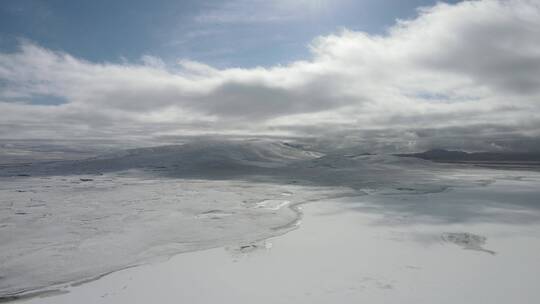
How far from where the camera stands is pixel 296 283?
4574 millimetres

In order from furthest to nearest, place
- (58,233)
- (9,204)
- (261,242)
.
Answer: (9,204), (58,233), (261,242)

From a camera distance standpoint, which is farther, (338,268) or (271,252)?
(271,252)

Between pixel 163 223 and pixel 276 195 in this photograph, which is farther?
pixel 276 195

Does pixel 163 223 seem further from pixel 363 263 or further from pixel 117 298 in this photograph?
pixel 363 263

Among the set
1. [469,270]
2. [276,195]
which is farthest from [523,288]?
[276,195]

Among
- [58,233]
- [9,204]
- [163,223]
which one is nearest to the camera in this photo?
[58,233]

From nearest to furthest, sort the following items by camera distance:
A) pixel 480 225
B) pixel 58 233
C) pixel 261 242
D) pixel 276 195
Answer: pixel 261 242 → pixel 58 233 → pixel 480 225 → pixel 276 195

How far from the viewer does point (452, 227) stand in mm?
7668

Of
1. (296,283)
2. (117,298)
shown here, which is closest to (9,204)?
(117,298)

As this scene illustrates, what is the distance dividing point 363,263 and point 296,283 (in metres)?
1.31

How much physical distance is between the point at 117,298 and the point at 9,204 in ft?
33.3

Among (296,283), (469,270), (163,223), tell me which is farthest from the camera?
(163,223)

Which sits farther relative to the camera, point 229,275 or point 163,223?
point 163,223

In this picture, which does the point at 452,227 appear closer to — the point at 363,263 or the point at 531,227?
the point at 531,227
